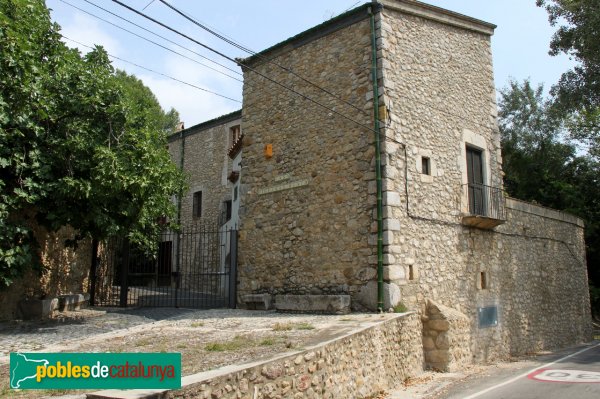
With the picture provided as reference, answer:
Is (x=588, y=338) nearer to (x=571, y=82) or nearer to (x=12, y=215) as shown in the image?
(x=571, y=82)

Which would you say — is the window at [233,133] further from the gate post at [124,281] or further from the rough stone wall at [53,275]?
the rough stone wall at [53,275]

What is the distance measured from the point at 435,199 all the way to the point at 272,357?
584 centimetres

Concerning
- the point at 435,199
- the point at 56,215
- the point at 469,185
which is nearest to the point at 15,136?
the point at 56,215

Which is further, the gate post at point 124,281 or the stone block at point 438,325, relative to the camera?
the gate post at point 124,281

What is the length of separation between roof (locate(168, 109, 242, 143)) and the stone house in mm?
7612

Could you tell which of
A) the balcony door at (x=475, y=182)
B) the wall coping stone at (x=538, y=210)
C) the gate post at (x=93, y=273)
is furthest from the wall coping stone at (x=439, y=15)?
the gate post at (x=93, y=273)

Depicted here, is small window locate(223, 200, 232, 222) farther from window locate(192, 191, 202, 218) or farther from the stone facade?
the stone facade

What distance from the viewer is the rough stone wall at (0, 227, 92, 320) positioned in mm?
9141

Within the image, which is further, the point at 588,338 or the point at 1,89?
the point at 588,338

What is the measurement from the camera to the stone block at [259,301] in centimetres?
1029

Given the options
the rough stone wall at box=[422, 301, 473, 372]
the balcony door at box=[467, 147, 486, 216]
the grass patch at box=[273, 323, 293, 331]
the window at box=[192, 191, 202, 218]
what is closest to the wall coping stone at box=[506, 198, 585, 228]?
the balcony door at box=[467, 147, 486, 216]

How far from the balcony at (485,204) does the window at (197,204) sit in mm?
13071

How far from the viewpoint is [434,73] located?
1046 centimetres

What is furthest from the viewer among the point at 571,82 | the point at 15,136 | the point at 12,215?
the point at 571,82
